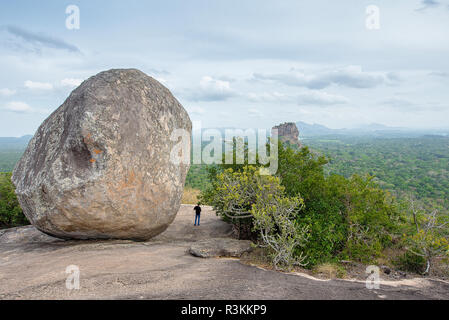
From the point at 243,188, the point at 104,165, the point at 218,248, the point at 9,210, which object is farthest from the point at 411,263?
the point at 9,210

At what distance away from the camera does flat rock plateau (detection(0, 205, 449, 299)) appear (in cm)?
575

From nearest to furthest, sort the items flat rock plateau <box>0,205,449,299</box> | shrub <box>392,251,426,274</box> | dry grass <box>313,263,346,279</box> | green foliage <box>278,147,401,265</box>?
flat rock plateau <box>0,205,449,299</box>, dry grass <box>313,263,346,279</box>, green foliage <box>278,147,401,265</box>, shrub <box>392,251,426,274</box>

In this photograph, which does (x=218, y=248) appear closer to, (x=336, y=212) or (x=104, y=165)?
(x=104, y=165)

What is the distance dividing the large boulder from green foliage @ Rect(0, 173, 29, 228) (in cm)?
531

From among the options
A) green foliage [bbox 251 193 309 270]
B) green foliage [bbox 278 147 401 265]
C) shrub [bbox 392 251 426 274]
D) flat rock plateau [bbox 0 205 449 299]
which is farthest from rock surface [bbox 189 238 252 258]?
shrub [bbox 392 251 426 274]

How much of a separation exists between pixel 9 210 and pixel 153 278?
433 inches

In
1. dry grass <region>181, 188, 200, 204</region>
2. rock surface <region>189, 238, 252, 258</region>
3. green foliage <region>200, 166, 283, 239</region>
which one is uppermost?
green foliage <region>200, 166, 283, 239</region>

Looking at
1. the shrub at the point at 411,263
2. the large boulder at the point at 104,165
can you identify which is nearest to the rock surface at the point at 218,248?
the large boulder at the point at 104,165

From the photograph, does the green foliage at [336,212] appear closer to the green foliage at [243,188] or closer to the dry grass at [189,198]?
the green foliage at [243,188]

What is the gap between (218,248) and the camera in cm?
915

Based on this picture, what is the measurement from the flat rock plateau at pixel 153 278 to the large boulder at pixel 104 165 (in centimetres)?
94

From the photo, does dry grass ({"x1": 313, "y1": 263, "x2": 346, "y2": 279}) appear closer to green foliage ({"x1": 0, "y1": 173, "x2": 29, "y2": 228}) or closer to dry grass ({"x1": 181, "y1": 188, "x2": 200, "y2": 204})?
dry grass ({"x1": 181, "y1": 188, "x2": 200, "y2": 204})

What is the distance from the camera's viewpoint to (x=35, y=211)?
8.59 m

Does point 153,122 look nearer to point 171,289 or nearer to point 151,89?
point 151,89
